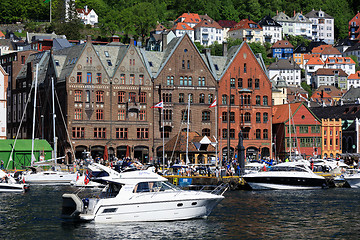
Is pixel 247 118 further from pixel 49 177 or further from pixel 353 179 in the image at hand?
pixel 49 177

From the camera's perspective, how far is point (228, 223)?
55.2m

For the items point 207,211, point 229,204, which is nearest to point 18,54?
point 229,204

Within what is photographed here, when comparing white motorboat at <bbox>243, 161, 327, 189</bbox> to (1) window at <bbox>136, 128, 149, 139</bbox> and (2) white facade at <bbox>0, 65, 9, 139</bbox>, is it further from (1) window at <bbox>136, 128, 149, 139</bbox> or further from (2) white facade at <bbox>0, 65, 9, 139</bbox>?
(2) white facade at <bbox>0, 65, 9, 139</bbox>

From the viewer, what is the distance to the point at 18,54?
142m

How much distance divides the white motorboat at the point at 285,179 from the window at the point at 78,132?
135ft

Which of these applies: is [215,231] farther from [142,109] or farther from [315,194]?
[142,109]

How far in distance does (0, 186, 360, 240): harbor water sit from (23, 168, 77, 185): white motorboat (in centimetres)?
1831

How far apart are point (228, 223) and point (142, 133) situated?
229 feet

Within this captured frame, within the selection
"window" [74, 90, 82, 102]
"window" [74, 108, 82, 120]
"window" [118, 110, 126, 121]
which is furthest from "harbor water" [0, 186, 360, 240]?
"window" [118, 110, 126, 121]

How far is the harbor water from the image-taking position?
164ft

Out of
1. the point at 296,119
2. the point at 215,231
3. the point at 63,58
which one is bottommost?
the point at 215,231

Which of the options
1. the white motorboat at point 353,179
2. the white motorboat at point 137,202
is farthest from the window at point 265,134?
the white motorboat at point 137,202

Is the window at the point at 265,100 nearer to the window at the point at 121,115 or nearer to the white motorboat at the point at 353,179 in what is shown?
the window at the point at 121,115

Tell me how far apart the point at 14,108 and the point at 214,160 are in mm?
41578
